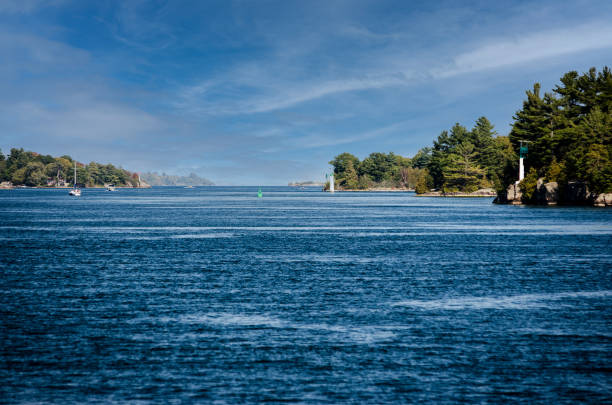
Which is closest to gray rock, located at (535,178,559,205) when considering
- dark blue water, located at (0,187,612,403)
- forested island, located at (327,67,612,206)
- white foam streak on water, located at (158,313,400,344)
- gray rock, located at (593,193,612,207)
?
forested island, located at (327,67,612,206)

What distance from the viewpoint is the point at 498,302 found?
955 inches

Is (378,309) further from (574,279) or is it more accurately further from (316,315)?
(574,279)

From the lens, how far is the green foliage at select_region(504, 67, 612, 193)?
114750 mm

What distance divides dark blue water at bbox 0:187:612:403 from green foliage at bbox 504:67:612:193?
83.3 meters

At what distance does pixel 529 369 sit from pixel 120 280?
22.2 metres

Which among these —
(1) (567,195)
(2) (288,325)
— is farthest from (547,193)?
(2) (288,325)

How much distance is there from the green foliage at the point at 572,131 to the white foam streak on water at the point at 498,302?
98.2 m

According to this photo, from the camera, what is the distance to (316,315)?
21.5 metres

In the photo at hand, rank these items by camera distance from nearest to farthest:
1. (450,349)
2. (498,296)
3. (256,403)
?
(256,403) → (450,349) → (498,296)

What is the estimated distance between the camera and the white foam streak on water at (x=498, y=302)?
76.2ft

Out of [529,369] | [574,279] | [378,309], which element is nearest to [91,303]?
[378,309]

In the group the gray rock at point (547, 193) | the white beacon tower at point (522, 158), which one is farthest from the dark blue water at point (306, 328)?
the white beacon tower at point (522, 158)

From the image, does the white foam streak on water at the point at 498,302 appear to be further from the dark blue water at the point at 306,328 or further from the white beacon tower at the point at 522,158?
the white beacon tower at the point at 522,158

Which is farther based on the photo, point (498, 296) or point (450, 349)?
point (498, 296)
